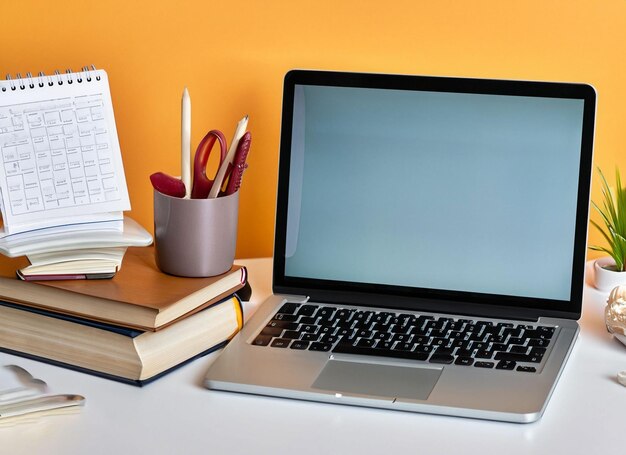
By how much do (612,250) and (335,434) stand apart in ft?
1.96

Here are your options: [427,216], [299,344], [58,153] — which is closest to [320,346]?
[299,344]

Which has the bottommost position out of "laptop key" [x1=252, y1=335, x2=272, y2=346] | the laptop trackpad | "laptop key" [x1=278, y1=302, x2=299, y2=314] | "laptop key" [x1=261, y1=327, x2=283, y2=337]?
the laptop trackpad

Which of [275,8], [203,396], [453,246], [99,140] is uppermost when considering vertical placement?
[275,8]

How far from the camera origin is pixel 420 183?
106 cm

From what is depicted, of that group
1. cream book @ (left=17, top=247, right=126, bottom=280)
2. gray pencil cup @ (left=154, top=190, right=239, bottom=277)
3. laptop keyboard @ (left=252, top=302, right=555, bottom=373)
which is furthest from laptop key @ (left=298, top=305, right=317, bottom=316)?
cream book @ (left=17, top=247, right=126, bottom=280)

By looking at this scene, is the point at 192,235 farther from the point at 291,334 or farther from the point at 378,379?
the point at 378,379

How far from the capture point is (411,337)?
3.10 feet

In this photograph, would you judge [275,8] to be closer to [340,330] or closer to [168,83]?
[168,83]

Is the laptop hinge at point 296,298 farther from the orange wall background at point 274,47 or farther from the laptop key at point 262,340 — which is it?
the orange wall background at point 274,47

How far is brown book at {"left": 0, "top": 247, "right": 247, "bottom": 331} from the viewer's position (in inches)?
34.4

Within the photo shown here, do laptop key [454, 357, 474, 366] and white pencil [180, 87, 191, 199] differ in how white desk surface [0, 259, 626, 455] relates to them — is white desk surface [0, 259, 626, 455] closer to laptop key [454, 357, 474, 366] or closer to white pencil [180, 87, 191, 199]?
laptop key [454, 357, 474, 366]

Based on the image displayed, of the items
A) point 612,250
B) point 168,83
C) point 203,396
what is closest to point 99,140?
point 168,83

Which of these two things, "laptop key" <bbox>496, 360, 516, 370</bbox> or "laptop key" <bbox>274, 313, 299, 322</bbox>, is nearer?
"laptop key" <bbox>496, 360, 516, 370</bbox>

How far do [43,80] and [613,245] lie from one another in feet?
2.44
